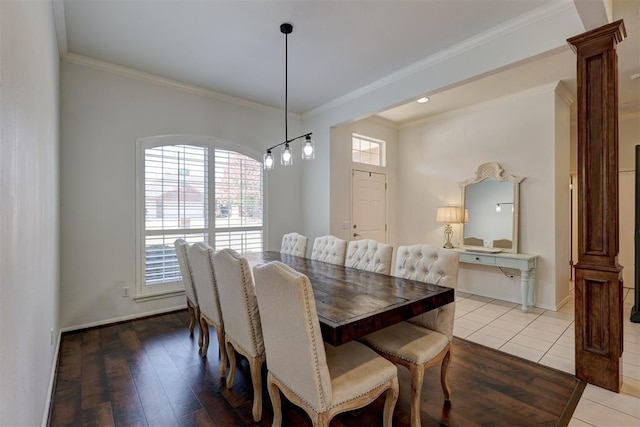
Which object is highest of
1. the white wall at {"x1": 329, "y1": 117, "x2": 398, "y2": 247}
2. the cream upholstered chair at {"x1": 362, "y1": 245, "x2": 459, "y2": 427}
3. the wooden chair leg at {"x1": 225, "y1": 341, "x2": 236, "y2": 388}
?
the white wall at {"x1": 329, "y1": 117, "x2": 398, "y2": 247}

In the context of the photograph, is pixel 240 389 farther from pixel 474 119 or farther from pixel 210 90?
pixel 474 119

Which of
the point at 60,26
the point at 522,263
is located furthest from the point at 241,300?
the point at 522,263

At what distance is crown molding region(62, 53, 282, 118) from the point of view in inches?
129

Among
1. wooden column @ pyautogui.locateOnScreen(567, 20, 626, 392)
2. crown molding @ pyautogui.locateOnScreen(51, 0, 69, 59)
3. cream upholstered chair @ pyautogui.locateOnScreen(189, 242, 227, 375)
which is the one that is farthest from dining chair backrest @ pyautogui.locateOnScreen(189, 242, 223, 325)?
wooden column @ pyautogui.locateOnScreen(567, 20, 626, 392)

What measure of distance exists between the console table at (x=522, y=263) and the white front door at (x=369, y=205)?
165 centimetres

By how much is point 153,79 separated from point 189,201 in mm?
1551

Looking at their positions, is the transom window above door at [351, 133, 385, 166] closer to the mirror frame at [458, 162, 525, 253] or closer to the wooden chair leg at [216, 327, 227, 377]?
the mirror frame at [458, 162, 525, 253]

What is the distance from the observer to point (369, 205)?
5379 millimetres

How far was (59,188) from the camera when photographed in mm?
3139

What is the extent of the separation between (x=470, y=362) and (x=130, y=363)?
2971 millimetres

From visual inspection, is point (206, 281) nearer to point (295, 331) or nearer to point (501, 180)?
point (295, 331)

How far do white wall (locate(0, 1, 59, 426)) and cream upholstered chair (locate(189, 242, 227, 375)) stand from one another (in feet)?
3.11

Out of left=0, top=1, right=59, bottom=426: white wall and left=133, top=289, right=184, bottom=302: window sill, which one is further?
left=133, top=289, right=184, bottom=302: window sill

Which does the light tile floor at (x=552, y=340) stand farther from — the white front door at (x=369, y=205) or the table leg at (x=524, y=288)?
the white front door at (x=369, y=205)
